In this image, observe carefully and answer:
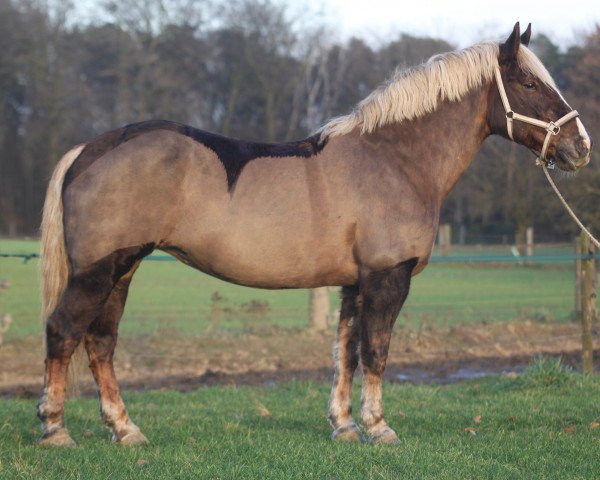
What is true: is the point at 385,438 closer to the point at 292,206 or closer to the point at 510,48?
the point at 292,206

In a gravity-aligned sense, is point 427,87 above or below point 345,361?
above

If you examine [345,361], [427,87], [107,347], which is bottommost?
[345,361]

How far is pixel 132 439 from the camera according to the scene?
484cm

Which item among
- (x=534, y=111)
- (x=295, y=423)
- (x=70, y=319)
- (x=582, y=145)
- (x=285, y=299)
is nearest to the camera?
(x=70, y=319)

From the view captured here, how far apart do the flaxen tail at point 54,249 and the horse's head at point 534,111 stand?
8.98 feet

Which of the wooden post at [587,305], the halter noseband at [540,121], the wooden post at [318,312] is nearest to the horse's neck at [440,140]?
the halter noseband at [540,121]

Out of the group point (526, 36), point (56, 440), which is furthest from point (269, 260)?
point (526, 36)

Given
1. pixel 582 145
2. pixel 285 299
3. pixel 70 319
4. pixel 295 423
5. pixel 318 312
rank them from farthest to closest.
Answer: pixel 285 299
pixel 318 312
pixel 295 423
pixel 582 145
pixel 70 319

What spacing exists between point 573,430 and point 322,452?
1.81 m

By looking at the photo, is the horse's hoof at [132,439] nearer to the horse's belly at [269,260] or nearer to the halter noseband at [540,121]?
the horse's belly at [269,260]

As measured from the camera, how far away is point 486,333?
11.8 m

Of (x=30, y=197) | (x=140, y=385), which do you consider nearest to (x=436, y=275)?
(x=140, y=385)

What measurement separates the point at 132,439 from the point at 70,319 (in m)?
0.86

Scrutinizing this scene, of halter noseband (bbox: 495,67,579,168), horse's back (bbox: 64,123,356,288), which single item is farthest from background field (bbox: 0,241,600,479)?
halter noseband (bbox: 495,67,579,168)
